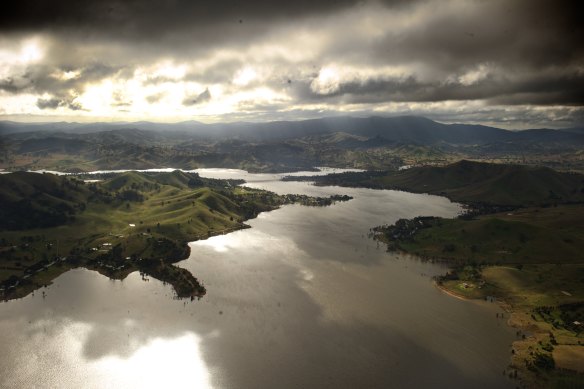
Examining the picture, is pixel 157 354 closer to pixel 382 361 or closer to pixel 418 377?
pixel 382 361

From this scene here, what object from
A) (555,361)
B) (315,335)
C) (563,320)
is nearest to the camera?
(555,361)

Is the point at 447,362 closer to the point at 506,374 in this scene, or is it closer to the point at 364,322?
the point at 506,374

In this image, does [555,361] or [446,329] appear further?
[446,329]

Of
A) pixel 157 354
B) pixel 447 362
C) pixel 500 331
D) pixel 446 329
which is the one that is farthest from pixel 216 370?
pixel 500 331

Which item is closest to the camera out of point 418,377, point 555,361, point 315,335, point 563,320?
point 418,377

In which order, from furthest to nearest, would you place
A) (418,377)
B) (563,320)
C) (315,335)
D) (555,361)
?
(563,320) < (315,335) < (555,361) < (418,377)

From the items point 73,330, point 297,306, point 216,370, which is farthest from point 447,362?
point 73,330

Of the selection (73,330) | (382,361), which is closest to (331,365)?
(382,361)

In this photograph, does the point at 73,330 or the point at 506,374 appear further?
the point at 73,330
